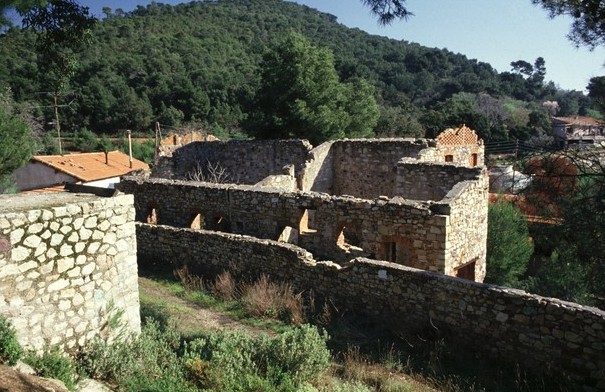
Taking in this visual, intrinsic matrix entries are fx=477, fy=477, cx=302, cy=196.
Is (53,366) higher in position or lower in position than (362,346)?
higher

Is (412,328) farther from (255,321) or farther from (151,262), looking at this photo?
(151,262)

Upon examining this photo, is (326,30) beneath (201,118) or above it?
above

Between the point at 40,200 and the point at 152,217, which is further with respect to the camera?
the point at 152,217

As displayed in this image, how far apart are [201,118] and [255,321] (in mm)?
48295

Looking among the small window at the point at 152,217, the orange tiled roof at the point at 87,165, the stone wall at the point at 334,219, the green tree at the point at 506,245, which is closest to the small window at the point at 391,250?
the stone wall at the point at 334,219

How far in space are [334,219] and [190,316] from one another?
3.90 m

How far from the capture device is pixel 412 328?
26.2ft

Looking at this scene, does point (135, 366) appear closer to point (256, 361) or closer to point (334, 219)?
point (256, 361)

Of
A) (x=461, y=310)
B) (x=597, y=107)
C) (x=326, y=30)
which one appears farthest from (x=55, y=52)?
(x=326, y=30)

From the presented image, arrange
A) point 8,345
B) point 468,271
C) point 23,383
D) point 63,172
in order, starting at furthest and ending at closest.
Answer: point 63,172, point 468,271, point 8,345, point 23,383

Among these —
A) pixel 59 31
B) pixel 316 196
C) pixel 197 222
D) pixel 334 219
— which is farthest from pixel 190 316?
pixel 59 31

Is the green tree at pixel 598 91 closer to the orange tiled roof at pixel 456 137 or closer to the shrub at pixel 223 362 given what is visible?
the shrub at pixel 223 362

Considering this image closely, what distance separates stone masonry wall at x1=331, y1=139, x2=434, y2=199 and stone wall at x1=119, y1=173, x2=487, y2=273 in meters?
3.14

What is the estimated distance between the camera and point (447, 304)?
757cm
